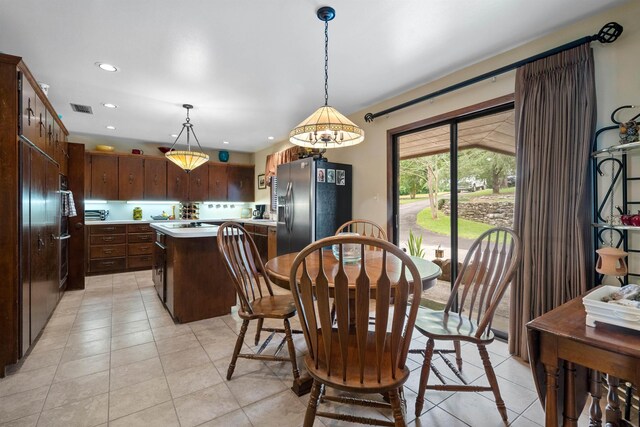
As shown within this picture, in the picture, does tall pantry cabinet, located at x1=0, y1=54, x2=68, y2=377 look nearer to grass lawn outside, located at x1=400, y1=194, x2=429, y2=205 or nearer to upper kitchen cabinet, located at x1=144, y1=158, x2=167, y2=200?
upper kitchen cabinet, located at x1=144, y1=158, x2=167, y2=200

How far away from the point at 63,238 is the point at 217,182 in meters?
3.23

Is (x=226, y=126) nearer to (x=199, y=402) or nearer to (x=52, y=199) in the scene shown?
(x=52, y=199)

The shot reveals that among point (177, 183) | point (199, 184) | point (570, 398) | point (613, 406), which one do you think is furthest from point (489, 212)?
point (177, 183)

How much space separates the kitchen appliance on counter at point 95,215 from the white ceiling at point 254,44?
7.55ft

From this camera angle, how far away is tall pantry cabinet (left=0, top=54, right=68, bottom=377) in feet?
6.46

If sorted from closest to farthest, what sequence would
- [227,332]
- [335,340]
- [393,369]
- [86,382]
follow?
[393,369] → [335,340] → [86,382] → [227,332]

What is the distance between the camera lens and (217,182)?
258 inches

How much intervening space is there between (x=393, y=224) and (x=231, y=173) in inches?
174

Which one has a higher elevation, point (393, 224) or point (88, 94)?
point (88, 94)

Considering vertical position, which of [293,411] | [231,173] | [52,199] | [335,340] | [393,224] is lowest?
[293,411]

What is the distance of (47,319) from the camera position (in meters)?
2.82

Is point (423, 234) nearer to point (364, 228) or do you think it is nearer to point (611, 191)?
point (364, 228)

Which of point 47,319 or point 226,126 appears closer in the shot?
point 47,319

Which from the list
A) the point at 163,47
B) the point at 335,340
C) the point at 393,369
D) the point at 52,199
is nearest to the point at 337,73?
the point at 163,47
